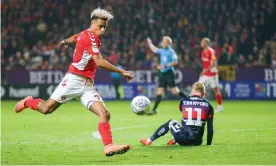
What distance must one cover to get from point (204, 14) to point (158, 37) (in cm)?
259

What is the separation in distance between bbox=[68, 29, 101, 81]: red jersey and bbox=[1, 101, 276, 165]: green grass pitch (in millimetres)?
1346

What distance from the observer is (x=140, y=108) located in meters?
12.6

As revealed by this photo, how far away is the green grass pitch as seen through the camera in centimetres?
993

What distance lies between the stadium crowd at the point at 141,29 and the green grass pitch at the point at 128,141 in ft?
32.0

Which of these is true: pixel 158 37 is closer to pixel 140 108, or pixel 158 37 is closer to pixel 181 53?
pixel 181 53

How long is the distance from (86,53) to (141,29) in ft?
71.3

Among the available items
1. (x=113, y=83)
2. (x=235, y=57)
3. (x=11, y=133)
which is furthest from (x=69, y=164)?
(x=235, y=57)

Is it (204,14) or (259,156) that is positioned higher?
(204,14)

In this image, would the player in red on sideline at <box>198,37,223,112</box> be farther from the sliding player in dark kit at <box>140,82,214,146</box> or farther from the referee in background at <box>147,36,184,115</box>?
the sliding player in dark kit at <box>140,82,214,146</box>

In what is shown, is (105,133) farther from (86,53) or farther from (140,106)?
(140,106)

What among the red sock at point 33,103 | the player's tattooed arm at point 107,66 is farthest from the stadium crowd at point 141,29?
the player's tattooed arm at point 107,66

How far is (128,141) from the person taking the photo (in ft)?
41.7

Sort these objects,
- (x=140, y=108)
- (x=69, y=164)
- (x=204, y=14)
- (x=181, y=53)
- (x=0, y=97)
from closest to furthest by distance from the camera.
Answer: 1. (x=69, y=164)
2. (x=140, y=108)
3. (x=0, y=97)
4. (x=181, y=53)
5. (x=204, y=14)

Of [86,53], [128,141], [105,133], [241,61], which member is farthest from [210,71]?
A: [105,133]
